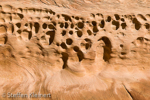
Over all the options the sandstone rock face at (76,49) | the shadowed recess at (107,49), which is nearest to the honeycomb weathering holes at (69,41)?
the sandstone rock face at (76,49)

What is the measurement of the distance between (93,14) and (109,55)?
9.8 inches

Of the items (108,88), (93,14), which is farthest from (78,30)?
(108,88)

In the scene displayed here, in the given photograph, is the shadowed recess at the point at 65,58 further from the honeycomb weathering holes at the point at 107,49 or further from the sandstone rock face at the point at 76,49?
the honeycomb weathering holes at the point at 107,49

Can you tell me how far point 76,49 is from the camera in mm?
728

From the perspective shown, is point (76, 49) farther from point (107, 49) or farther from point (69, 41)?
point (107, 49)

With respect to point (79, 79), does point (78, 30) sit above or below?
above

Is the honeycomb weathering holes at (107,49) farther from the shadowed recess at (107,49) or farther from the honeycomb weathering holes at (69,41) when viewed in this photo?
the honeycomb weathering holes at (69,41)

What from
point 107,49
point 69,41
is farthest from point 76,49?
point 107,49

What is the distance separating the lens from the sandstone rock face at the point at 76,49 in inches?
25.1

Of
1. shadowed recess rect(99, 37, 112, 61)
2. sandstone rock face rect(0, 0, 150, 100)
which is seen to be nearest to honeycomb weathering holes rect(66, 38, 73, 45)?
sandstone rock face rect(0, 0, 150, 100)

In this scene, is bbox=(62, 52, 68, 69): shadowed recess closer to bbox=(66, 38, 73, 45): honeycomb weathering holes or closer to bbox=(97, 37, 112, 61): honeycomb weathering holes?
bbox=(66, 38, 73, 45): honeycomb weathering holes

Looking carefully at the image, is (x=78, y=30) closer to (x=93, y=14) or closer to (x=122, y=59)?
(x=93, y=14)

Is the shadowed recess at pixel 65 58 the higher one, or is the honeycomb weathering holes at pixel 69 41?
the honeycomb weathering holes at pixel 69 41

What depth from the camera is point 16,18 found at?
64cm
